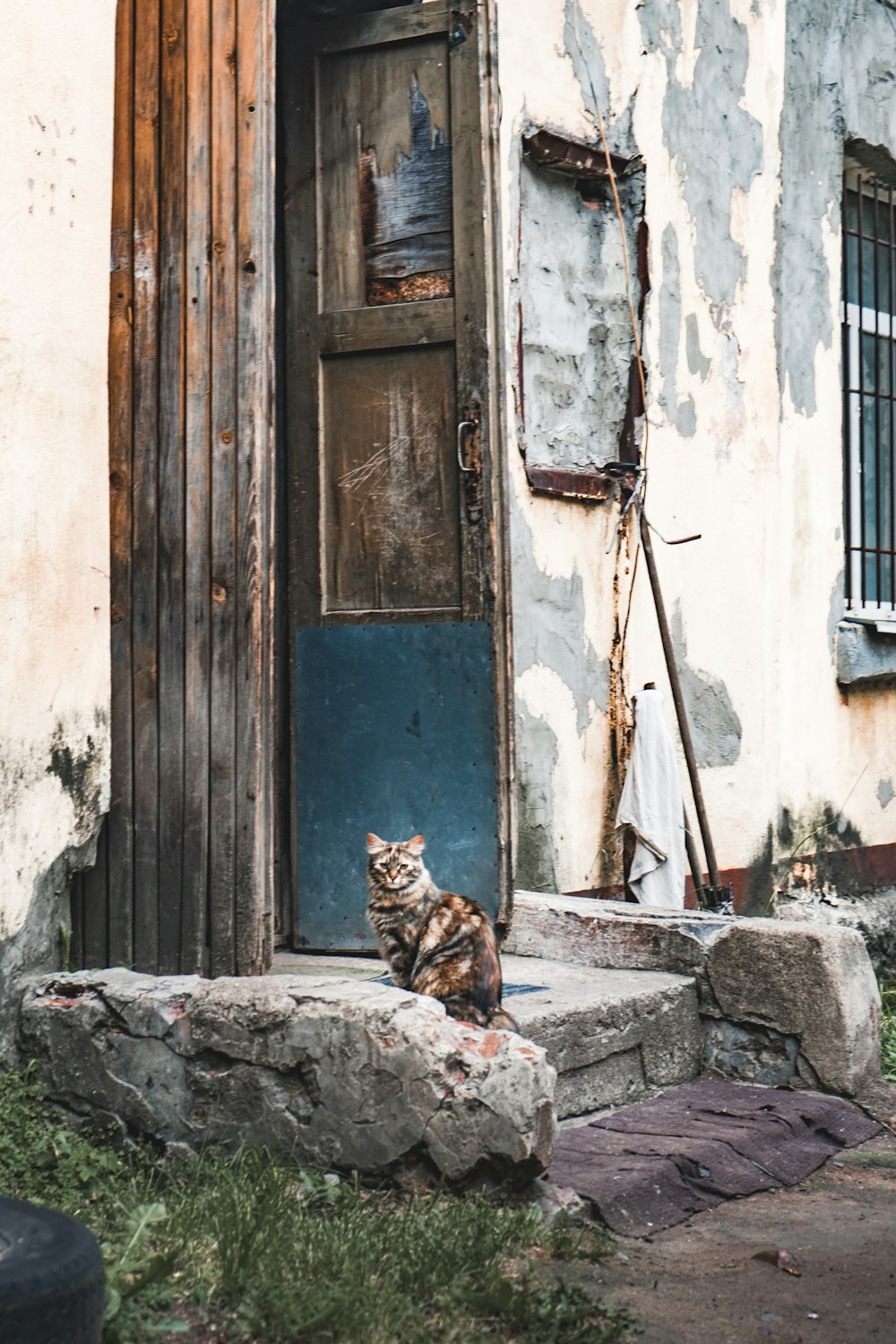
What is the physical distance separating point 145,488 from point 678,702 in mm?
3091

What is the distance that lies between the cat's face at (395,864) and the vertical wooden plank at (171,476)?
63 cm

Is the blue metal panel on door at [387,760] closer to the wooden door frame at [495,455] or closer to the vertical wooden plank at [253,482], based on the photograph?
the wooden door frame at [495,455]

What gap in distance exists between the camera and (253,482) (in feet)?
14.4

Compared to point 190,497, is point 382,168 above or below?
above

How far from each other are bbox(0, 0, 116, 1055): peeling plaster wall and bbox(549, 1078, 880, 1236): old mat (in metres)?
1.63

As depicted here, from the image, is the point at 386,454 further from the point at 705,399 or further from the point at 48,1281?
the point at 48,1281

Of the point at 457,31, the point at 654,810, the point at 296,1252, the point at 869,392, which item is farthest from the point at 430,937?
the point at 869,392

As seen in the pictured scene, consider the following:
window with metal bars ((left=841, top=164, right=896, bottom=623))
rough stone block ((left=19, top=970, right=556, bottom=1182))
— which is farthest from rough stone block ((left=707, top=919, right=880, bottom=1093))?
window with metal bars ((left=841, top=164, right=896, bottom=623))

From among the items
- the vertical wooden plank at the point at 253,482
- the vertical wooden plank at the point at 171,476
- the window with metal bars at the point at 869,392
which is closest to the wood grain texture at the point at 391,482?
the vertical wooden plank at the point at 253,482

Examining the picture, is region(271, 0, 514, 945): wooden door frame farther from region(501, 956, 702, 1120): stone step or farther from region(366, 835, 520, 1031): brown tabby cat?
region(366, 835, 520, 1031): brown tabby cat

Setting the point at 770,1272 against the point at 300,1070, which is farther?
the point at 300,1070

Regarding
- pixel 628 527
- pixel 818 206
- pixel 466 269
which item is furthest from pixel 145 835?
pixel 818 206

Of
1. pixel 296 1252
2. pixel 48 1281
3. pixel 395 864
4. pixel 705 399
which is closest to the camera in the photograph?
pixel 48 1281

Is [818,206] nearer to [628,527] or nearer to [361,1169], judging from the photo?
[628,527]
